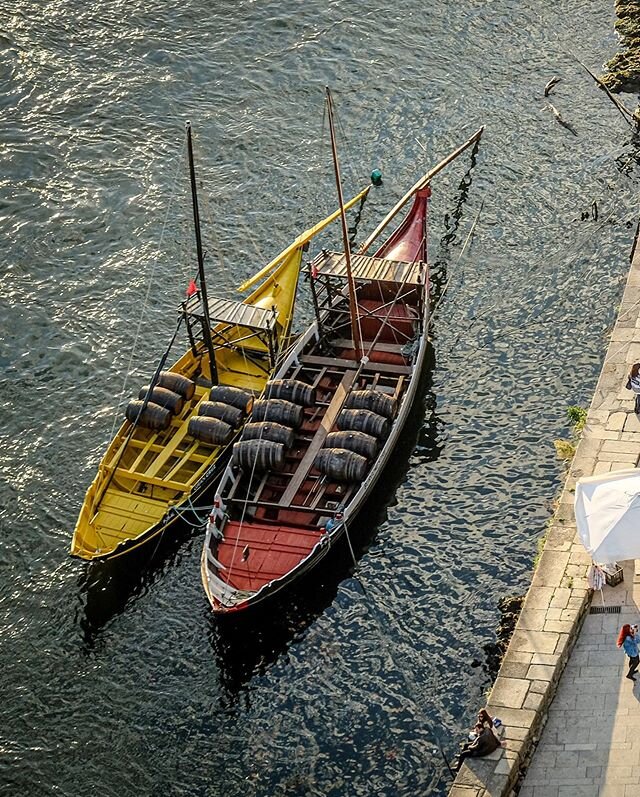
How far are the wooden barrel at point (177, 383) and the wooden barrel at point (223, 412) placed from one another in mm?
946

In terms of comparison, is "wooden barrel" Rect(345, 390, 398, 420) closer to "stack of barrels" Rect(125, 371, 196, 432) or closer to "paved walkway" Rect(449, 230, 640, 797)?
"stack of barrels" Rect(125, 371, 196, 432)

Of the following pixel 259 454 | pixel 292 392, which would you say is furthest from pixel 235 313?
pixel 259 454

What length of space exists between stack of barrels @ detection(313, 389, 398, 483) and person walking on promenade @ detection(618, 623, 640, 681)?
10.1 m

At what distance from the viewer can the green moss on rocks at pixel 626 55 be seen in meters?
59.8

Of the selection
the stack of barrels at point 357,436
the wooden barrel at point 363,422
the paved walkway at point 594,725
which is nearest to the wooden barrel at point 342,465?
the stack of barrels at point 357,436

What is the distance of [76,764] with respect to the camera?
35.7 meters

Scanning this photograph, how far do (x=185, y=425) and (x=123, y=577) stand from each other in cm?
553

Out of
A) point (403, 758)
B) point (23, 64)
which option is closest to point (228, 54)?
point (23, 64)

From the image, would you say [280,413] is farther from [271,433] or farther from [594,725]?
[594,725]

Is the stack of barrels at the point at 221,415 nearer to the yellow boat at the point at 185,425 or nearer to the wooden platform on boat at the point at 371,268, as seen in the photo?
the yellow boat at the point at 185,425

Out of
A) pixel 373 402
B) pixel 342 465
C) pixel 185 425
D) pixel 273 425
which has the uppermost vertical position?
pixel 373 402

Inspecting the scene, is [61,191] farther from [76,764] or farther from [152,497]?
[76,764]

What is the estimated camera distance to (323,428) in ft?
141

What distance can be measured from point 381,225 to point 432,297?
137 inches
